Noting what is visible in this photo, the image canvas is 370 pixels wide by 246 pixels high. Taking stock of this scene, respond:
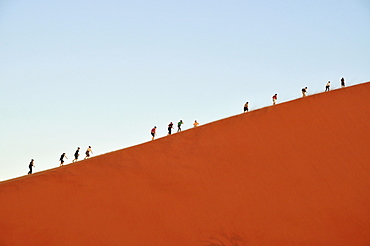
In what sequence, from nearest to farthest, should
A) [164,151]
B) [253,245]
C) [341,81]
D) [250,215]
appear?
[253,245] < [250,215] < [164,151] < [341,81]

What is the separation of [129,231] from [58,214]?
2307 millimetres

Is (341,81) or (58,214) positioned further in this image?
(341,81)

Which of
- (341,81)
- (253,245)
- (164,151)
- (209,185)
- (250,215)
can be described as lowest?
(253,245)

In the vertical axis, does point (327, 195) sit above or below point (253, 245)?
above

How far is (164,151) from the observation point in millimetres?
14578

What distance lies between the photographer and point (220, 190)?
40.8ft

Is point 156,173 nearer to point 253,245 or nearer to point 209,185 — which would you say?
point 209,185

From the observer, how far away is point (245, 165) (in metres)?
13.4

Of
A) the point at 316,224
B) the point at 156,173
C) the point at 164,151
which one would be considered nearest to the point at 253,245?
the point at 316,224

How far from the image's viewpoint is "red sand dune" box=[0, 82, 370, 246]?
10.9m

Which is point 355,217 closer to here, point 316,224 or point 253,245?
point 316,224

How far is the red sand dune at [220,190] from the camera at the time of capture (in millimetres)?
10938

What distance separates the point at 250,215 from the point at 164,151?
14.5ft

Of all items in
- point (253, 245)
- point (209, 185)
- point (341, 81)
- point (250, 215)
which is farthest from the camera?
point (341, 81)
